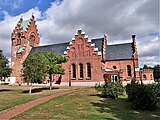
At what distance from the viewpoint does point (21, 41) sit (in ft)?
193

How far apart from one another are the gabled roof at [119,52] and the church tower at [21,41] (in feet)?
85.4

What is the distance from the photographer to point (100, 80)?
43.5 m

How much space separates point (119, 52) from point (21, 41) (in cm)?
3124

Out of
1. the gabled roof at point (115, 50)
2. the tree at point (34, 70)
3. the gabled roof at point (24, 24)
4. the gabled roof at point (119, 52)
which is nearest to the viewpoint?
the tree at point (34, 70)

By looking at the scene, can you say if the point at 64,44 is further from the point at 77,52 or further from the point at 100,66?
the point at 100,66

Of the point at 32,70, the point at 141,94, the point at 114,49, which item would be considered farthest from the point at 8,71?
the point at 114,49

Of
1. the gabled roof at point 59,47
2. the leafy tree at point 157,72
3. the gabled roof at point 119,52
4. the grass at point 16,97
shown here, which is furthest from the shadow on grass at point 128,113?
the leafy tree at point 157,72

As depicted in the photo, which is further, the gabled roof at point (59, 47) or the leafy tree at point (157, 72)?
the leafy tree at point (157, 72)

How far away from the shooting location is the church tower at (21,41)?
56303 millimetres

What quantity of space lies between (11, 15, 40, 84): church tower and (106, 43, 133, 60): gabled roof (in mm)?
26038

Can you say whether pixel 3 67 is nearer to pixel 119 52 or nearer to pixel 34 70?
pixel 34 70

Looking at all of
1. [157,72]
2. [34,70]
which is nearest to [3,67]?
[34,70]

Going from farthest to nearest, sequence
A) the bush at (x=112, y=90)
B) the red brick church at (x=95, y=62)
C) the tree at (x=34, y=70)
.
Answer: the red brick church at (x=95, y=62)
the tree at (x=34, y=70)
the bush at (x=112, y=90)

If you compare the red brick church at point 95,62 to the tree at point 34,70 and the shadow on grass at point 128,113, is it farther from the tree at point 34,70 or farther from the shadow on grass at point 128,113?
the shadow on grass at point 128,113
